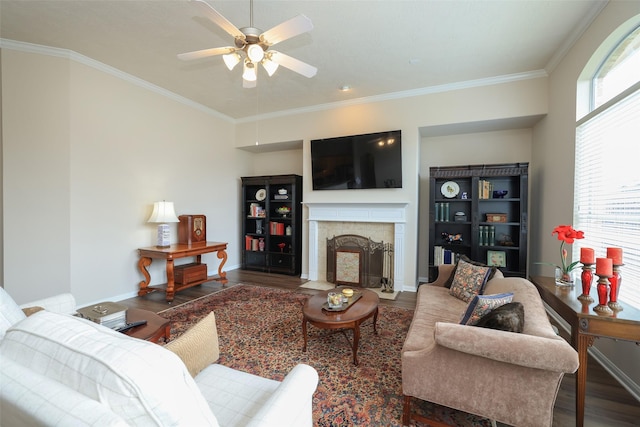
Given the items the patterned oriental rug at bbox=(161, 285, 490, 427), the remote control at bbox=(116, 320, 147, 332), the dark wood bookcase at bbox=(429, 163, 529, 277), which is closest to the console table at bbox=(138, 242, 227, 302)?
the patterned oriental rug at bbox=(161, 285, 490, 427)

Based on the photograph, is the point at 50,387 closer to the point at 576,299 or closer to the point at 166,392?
the point at 166,392

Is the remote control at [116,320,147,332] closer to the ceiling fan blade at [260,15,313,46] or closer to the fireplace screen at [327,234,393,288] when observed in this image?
the ceiling fan blade at [260,15,313,46]

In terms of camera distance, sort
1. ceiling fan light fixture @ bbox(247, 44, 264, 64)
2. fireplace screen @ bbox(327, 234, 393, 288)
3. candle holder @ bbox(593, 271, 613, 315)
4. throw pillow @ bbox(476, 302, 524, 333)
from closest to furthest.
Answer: throw pillow @ bbox(476, 302, 524, 333)
candle holder @ bbox(593, 271, 613, 315)
ceiling fan light fixture @ bbox(247, 44, 264, 64)
fireplace screen @ bbox(327, 234, 393, 288)

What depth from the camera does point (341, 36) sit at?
277 centimetres

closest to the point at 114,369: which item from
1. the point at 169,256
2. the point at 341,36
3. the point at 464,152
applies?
the point at 341,36

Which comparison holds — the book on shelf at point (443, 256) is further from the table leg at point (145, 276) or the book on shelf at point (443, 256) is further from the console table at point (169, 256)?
the table leg at point (145, 276)

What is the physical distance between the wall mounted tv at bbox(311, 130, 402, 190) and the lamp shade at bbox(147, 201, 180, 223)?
7.53 feet

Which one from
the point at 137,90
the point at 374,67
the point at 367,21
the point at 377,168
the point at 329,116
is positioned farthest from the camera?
the point at 329,116

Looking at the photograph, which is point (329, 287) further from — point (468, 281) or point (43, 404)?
point (43, 404)

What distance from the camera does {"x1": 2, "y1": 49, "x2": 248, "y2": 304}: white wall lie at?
9.53 feet

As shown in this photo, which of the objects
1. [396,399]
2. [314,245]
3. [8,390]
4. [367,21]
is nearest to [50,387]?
[8,390]

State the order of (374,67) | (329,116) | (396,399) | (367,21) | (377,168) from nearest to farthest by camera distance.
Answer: (396,399), (367,21), (374,67), (377,168), (329,116)

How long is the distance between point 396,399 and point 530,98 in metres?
3.97

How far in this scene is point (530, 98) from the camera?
3.49 metres
